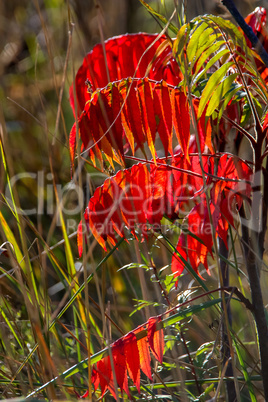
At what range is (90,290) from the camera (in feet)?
4.88

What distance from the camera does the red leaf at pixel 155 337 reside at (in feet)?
2.08

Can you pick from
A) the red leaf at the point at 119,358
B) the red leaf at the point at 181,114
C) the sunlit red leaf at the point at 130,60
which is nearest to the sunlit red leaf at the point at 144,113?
the red leaf at the point at 181,114

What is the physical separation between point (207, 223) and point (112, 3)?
60.5 inches

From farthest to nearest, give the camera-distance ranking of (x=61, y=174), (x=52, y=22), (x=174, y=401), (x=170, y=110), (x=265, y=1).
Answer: (x=52, y=22) < (x=61, y=174) < (x=265, y=1) < (x=174, y=401) < (x=170, y=110)

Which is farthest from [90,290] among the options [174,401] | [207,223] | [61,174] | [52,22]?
[52,22]

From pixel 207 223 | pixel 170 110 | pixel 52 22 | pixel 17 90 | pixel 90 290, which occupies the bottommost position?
pixel 90 290

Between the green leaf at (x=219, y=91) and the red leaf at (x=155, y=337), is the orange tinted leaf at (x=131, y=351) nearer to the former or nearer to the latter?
the red leaf at (x=155, y=337)

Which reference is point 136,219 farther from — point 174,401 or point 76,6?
point 76,6

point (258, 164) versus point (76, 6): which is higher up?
point (76, 6)

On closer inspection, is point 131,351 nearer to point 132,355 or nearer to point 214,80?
point 132,355

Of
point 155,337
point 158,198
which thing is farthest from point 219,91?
point 155,337

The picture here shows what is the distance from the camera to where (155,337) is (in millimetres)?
669

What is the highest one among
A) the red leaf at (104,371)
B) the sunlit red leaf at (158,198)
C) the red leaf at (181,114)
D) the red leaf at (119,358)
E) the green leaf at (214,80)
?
the green leaf at (214,80)

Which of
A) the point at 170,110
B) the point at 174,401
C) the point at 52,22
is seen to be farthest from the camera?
the point at 52,22
